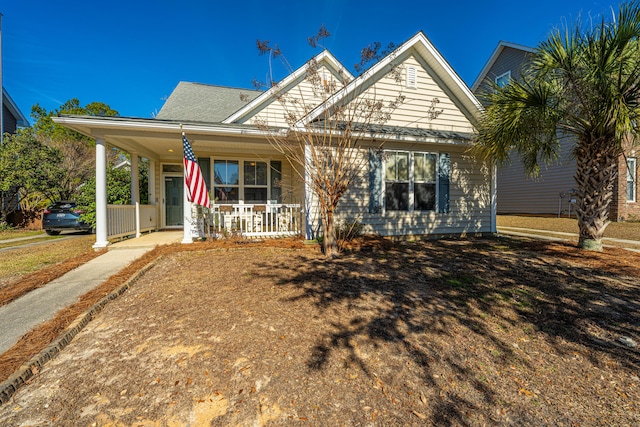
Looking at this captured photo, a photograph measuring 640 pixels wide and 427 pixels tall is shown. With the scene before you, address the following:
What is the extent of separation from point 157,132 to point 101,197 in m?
2.04

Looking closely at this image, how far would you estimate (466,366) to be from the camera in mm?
2629

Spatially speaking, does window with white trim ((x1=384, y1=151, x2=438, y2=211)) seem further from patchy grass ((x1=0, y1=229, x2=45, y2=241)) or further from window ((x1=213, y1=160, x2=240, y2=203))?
patchy grass ((x1=0, y1=229, x2=45, y2=241))

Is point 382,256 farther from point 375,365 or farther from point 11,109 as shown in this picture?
point 11,109

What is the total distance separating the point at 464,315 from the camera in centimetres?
349

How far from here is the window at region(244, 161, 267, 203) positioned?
1007cm

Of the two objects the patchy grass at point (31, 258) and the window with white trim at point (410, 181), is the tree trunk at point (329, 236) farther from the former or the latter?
the patchy grass at point (31, 258)

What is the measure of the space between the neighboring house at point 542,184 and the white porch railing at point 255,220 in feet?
32.9

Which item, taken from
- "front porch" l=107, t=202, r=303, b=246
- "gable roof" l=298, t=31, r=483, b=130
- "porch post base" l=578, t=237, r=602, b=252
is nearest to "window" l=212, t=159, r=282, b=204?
"front porch" l=107, t=202, r=303, b=246

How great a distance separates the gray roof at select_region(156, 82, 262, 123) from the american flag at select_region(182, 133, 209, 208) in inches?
120

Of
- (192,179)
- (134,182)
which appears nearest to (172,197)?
(134,182)

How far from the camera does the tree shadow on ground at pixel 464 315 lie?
2535mm

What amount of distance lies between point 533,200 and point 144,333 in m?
19.4

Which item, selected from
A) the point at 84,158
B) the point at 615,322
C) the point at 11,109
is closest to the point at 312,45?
the point at 615,322

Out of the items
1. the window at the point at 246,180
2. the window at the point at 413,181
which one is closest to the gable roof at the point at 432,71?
the window at the point at 413,181
